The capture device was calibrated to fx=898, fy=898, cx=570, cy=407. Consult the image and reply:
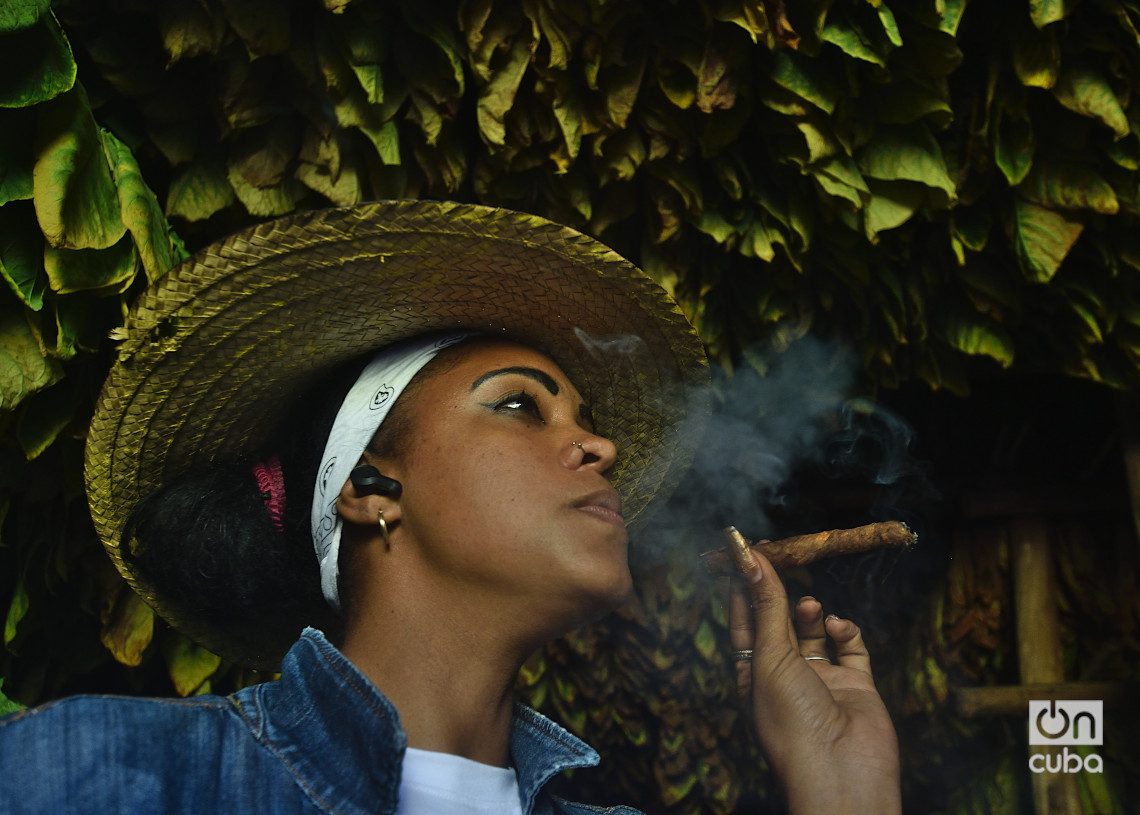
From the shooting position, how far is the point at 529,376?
178cm

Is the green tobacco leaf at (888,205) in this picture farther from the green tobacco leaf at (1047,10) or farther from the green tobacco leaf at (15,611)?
the green tobacco leaf at (15,611)

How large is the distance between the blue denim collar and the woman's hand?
76cm

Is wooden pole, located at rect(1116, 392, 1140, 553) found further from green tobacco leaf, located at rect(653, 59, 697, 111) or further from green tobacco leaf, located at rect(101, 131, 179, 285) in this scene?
green tobacco leaf, located at rect(101, 131, 179, 285)

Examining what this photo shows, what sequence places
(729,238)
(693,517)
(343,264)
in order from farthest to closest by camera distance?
(693,517) → (729,238) → (343,264)

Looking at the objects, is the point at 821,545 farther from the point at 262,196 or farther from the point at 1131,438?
the point at 262,196

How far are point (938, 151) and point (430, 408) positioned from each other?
1.29 m

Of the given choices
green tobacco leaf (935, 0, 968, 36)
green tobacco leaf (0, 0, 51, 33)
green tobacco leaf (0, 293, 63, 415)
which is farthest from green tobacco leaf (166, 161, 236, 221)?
green tobacco leaf (935, 0, 968, 36)

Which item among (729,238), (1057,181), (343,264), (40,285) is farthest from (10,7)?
(1057,181)

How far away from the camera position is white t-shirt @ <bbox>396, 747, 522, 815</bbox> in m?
1.46

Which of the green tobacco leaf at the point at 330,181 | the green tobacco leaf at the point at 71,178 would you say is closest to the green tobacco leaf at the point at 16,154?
the green tobacco leaf at the point at 71,178

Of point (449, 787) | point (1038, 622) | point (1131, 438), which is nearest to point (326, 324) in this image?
point (449, 787)

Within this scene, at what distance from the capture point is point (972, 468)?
3102 mm

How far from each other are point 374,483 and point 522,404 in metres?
0.32

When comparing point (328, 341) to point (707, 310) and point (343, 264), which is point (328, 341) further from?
point (707, 310)
